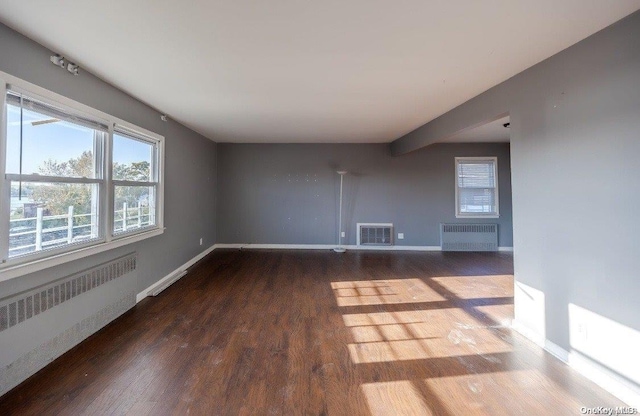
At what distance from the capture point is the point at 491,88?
2.84 m

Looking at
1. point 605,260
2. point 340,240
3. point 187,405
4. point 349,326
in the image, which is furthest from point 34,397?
point 340,240

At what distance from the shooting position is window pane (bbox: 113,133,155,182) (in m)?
2.98

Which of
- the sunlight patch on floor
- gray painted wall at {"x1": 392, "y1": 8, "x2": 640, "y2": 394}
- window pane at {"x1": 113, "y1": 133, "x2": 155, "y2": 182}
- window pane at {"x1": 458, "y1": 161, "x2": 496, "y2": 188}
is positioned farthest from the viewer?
window pane at {"x1": 458, "y1": 161, "x2": 496, "y2": 188}

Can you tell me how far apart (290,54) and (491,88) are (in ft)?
6.90

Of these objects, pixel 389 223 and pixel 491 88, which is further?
pixel 389 223

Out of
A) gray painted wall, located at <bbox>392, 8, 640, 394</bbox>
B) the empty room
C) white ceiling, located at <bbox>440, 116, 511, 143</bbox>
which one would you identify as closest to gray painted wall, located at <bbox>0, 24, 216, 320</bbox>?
the empty room

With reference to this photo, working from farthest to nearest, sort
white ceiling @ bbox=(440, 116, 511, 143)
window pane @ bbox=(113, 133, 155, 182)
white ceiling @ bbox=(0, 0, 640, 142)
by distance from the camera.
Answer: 1. white ceiling @ bbox=(440, 116, 511, 143)
2. window pane @ bbox=(113, 133, 155, 182)
3. white ceiling @ bbox=(0, 0, 640, 142)

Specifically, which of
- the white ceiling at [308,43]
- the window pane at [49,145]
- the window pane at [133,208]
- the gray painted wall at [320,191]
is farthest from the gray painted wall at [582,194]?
the window pane at [133,208]

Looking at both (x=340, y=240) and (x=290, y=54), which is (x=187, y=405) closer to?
(x=290, y=54)

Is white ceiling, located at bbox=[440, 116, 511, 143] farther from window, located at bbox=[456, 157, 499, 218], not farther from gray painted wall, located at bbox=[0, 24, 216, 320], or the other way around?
gray painted wall, located at bbox=[0, 24, 216, 320]

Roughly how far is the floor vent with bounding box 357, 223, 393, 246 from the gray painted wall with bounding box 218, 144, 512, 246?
0.50ft

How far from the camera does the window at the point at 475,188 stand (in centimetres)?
620

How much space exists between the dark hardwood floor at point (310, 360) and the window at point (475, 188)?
2.81 m

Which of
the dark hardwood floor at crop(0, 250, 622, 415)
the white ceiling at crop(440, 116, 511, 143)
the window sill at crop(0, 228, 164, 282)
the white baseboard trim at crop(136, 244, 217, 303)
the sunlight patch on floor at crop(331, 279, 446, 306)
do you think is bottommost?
the dark hardwood floor at crop(0, 250, 622, 415)
